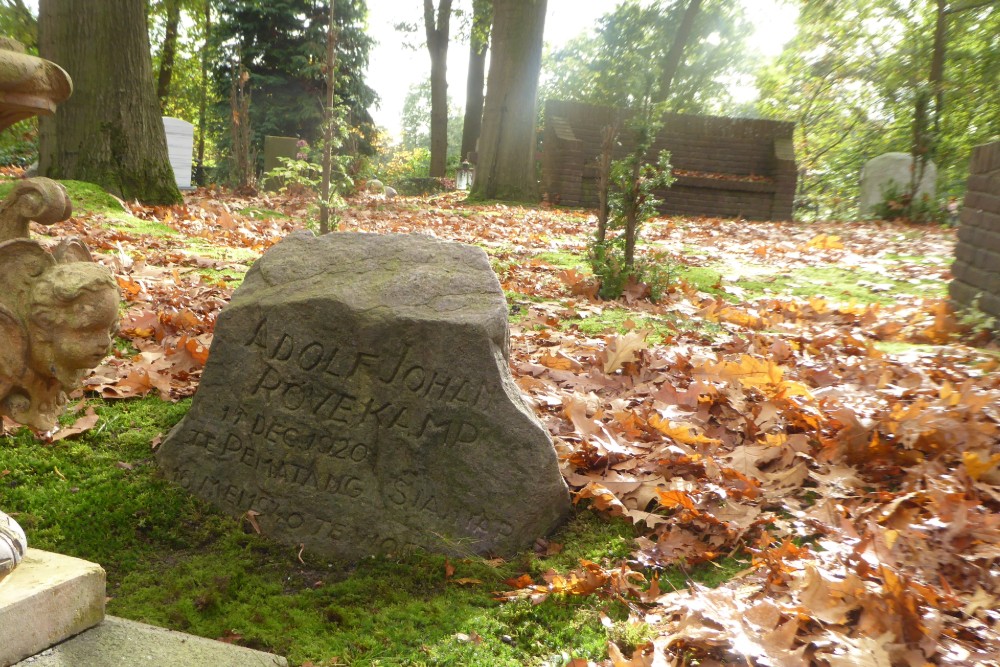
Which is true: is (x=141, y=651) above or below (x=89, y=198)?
below

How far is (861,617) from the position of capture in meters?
2.29

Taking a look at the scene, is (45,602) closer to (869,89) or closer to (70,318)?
(70,318)

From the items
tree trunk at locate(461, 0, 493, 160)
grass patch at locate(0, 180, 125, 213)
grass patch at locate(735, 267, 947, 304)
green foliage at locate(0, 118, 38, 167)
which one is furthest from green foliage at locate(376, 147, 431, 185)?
grass patch at locate(735, 267, 947, 304)

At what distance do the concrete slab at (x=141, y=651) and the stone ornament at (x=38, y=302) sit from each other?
0.93 feet

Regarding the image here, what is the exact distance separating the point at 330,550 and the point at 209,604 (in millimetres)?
A: 557

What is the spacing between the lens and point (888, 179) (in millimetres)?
15570

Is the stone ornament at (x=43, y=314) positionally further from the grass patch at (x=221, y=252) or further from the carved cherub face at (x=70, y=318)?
the grass patch at (x=221, y=252)

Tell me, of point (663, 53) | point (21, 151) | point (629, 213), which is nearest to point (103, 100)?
point (629, 213)

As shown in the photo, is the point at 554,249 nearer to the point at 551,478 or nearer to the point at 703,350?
the point at 703,350

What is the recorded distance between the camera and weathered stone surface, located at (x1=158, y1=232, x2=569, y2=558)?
3053mm

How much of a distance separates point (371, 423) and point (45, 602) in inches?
51.9

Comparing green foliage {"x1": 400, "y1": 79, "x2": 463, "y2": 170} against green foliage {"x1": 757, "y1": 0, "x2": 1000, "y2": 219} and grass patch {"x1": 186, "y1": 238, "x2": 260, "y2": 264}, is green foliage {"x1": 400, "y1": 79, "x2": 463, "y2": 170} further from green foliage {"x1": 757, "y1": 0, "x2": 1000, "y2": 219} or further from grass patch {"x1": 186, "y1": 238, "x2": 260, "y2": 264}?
grass patch {"x1": 186, "y1": 238, "x2": 260, "y2": 264}

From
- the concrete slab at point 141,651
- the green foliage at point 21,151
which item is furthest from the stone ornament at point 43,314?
the green foliage at point 21,151

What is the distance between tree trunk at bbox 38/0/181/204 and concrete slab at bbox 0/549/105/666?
7.34 m
